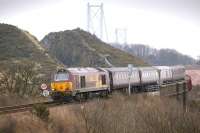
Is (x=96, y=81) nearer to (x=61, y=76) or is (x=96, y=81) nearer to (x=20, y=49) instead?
(x=61, y=76)

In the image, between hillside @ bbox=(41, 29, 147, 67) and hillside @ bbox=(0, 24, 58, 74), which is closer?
hillside @ bbox=(0, 24, 58, 74)

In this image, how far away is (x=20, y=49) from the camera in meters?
91.6

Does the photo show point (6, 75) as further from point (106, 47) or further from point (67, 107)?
point (106, 47)

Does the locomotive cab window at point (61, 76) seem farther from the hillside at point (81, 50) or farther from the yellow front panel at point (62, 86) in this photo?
the hillside at point (81, 50)

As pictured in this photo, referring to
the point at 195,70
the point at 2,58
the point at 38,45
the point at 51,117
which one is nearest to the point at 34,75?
the point at 51,117

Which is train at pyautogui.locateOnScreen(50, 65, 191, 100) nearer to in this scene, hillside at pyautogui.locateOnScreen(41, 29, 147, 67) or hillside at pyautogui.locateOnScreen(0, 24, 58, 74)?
hillside at pyautogui.locateOnScreen(0, 24, 58, 74)

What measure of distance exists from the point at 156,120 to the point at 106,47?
105 metres

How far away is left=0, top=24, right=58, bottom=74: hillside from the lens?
8350 centimetres

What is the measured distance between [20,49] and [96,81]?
156 ft

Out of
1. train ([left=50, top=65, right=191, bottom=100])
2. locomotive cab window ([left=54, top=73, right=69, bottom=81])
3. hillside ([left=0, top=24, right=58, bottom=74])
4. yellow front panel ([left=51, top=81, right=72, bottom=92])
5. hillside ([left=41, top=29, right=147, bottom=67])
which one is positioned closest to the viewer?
yellow front panel ([left=51, top=81, right=72, bottom=92])

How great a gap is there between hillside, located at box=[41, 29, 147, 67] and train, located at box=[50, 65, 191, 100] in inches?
1909

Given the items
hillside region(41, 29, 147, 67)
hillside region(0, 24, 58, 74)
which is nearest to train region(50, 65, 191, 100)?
hillside region(0, 24, 58, 74)

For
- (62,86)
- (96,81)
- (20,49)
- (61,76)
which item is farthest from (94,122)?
(20,49)

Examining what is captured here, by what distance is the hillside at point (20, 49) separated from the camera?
83.5 m
